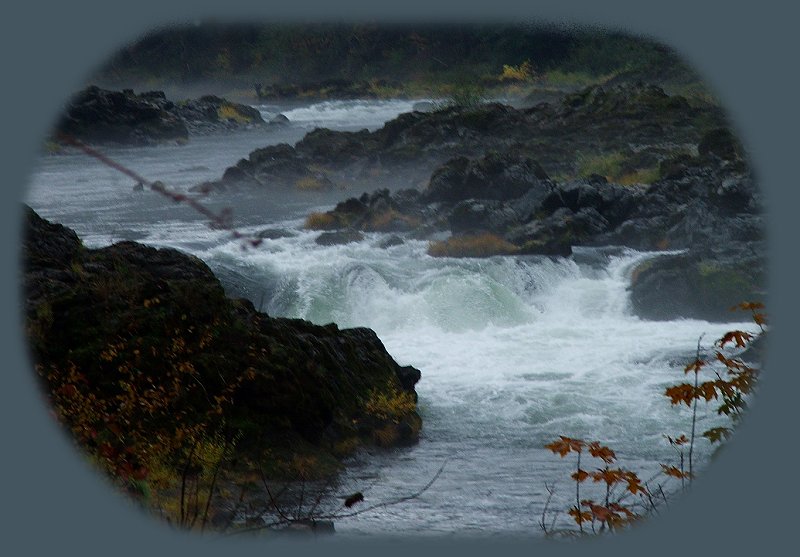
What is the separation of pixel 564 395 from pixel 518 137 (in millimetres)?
9225

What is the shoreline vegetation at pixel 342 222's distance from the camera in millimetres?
6531

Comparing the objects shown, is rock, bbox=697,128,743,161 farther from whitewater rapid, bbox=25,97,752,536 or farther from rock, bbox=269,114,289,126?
rock, bbox=269,114,289,126

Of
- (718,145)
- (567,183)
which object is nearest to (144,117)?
(567,183)

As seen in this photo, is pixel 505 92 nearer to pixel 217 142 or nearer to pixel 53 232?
pixel 217 142

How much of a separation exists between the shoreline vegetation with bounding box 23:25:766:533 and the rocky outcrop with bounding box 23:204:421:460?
0.02m

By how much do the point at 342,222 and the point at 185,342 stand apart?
8968mm

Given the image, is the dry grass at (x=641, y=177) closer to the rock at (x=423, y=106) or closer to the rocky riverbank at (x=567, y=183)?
the rocky riverbank at (x=567, y=183)

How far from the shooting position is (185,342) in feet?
23.5

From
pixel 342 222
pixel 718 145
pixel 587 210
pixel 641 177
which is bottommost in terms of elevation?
pixel 342 222

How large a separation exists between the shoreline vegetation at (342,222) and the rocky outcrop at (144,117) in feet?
0.15

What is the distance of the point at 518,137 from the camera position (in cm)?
1816

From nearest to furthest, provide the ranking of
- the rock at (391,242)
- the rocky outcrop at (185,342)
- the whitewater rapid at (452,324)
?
the rocky outcrop at (185,342) < the whitewater rapid at (452,324) < the rock at (391,242)

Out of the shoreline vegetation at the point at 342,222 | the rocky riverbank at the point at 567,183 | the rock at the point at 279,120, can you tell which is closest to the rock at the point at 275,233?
the rocky riverbank at the point at 567,183

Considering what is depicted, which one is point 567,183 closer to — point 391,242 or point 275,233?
point 391,242
